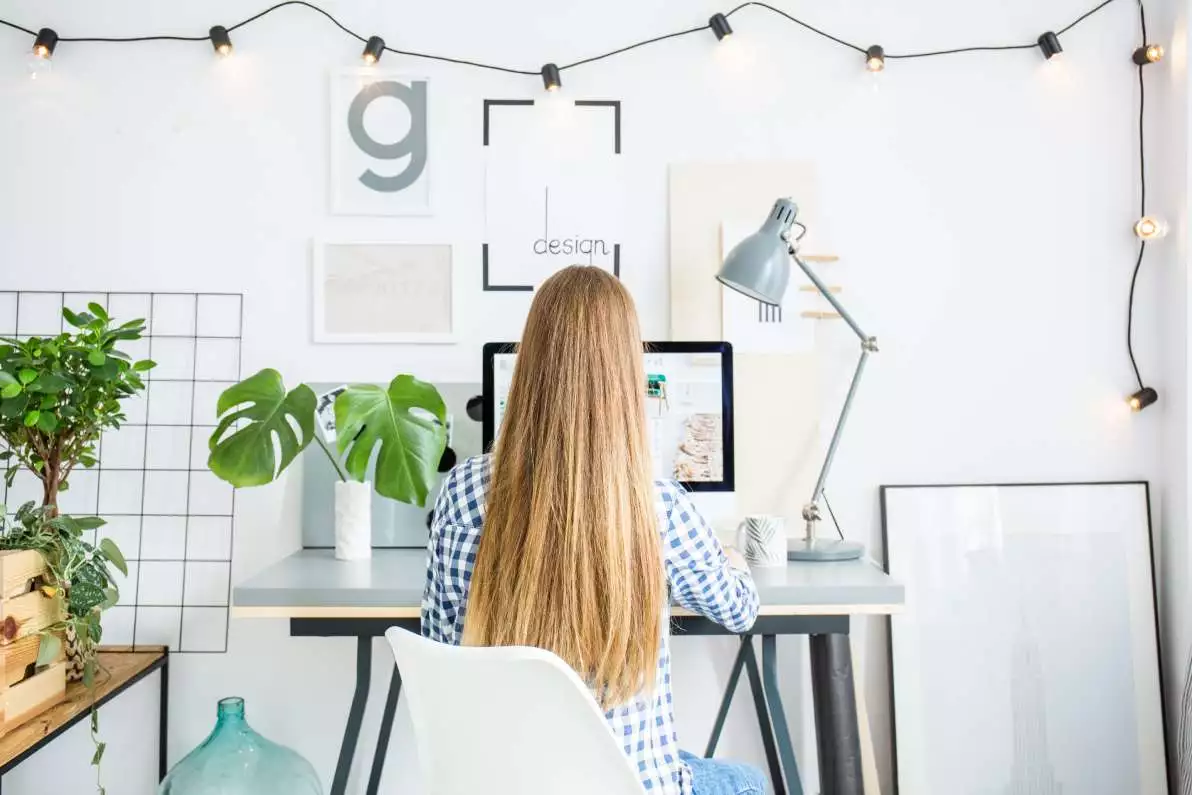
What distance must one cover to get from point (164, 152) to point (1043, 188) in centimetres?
201

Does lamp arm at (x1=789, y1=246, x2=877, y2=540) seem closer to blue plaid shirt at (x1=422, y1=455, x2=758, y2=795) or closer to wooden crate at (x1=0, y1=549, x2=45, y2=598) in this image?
blue plaid shirt at (x1=422, y1=455, x2=758, y2=795)

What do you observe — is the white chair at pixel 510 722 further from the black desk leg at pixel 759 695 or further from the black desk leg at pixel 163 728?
the black desk leg at pixel 163 728

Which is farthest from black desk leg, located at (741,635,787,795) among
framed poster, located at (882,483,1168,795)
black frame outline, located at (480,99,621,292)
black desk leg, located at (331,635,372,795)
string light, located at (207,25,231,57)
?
string light, located at (207,25,231,57)

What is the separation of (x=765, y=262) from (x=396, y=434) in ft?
2.60

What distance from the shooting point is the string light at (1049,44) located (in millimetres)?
2107

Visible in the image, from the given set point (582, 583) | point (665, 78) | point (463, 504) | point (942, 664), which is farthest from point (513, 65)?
point (942, 664)

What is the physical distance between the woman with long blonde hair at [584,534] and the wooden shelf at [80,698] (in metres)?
0.76

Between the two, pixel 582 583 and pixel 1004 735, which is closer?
pixel 582 583

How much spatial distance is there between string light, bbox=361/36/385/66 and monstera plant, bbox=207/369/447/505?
2.54 feet

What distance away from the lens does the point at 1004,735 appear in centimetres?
208

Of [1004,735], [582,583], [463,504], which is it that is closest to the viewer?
[582,583]

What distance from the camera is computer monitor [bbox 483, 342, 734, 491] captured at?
1932mm

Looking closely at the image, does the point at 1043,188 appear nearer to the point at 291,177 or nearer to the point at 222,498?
the point at 291,177

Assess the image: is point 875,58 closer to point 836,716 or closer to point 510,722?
point 836,716
